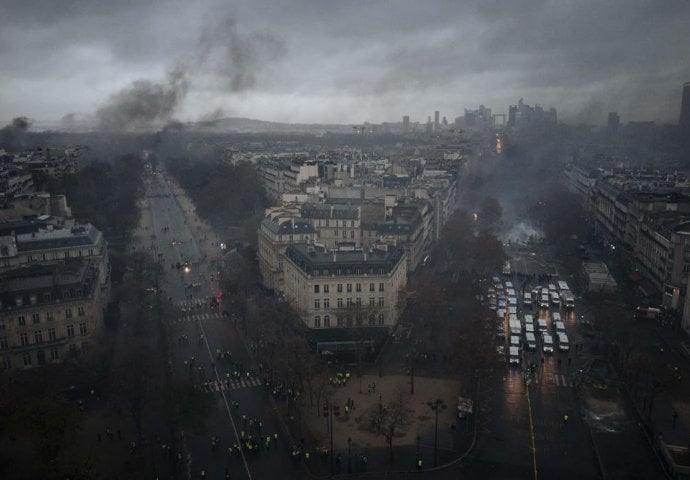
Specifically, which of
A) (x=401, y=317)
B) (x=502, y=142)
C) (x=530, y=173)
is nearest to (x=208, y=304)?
(x=401, y=317)

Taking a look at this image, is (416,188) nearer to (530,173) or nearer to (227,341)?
(227,341)

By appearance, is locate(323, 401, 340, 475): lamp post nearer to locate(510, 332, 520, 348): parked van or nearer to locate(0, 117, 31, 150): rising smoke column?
locate(510, 332, 520, 348): parked van

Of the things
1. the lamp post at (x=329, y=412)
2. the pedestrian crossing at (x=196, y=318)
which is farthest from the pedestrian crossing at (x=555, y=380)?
the pedestrian crossing at (x=196, y=318)

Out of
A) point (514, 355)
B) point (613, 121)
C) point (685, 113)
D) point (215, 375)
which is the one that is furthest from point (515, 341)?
point (613, 121)

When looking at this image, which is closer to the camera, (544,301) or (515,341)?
(515,341)

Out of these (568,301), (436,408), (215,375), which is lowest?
(215,375)

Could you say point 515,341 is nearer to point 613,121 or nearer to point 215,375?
point 215,375
